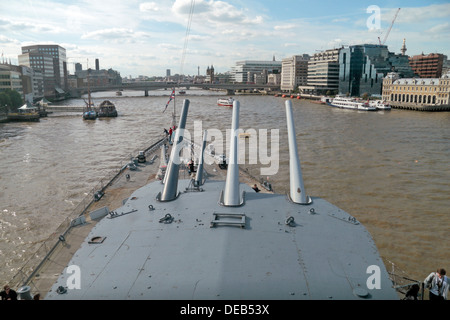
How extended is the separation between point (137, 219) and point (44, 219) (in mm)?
12135

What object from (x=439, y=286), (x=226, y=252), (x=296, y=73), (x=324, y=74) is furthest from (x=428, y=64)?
(x=226, y=252)

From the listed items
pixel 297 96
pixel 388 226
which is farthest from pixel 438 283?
pixel 297 96

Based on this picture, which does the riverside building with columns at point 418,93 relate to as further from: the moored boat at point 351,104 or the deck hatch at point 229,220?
the deck hatch at point 229,220

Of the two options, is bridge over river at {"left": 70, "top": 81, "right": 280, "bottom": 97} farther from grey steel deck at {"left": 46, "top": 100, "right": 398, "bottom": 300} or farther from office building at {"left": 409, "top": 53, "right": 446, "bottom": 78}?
grey steel deck at {"left": 46, "top": 100, "right": 398, "bottom": 300}

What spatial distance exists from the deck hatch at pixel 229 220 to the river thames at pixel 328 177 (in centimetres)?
903

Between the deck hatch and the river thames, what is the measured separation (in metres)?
9.03

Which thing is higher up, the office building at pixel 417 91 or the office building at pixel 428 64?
the office building at pixel 428 64

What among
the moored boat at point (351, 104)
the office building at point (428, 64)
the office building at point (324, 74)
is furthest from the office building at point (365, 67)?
the moored boat at point (351, 104)

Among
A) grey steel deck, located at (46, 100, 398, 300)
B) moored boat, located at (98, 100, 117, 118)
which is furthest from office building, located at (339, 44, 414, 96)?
grey steel deck, located at (46, 100, 398, 300)

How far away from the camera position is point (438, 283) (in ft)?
21.8

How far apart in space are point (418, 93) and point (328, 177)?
2898 inches

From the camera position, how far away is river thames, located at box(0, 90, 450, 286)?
1555 cm

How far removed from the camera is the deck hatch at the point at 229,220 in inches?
294
